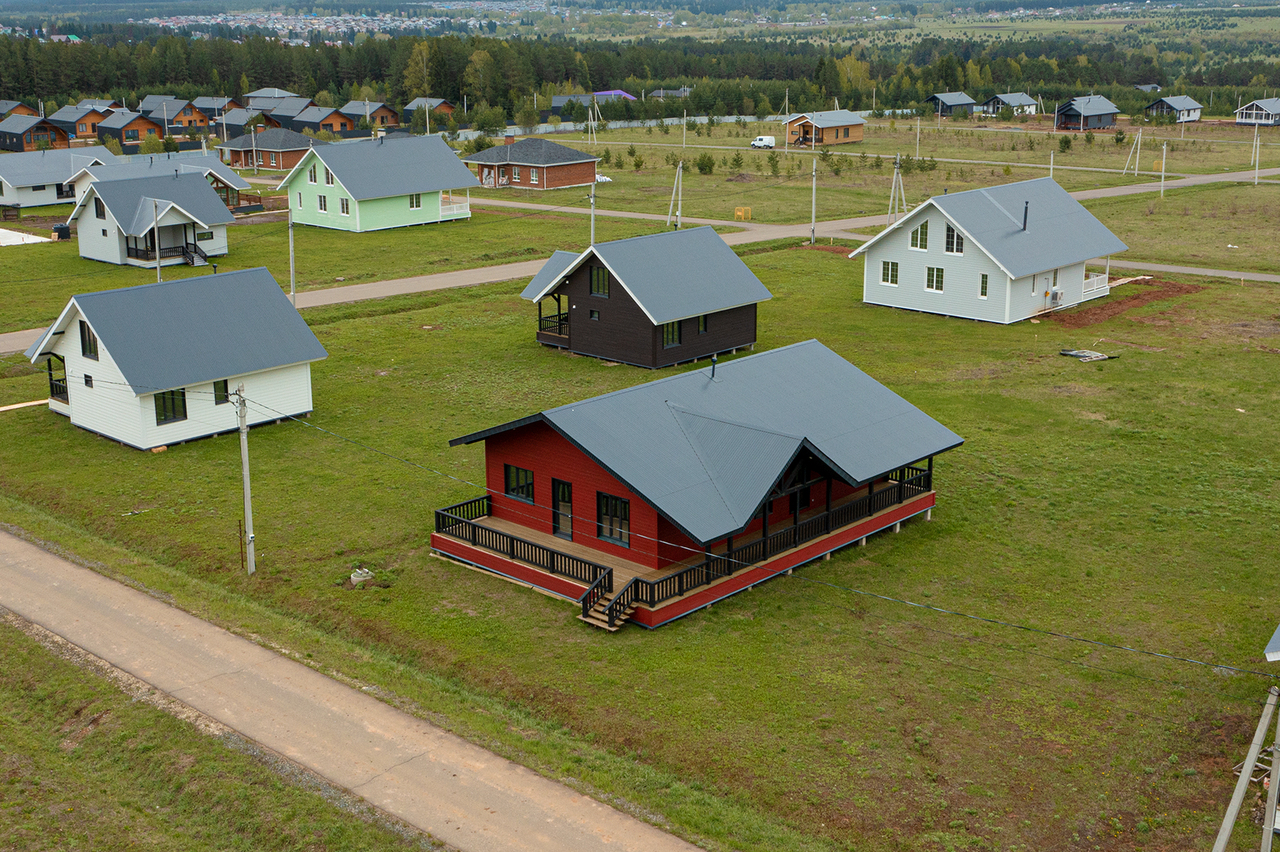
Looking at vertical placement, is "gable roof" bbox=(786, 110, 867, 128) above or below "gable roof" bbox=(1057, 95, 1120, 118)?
below

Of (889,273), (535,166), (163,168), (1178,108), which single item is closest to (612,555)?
(889,273)

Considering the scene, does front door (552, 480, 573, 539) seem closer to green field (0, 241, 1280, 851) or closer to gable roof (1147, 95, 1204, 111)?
green field (0, 241, 1280, 851)

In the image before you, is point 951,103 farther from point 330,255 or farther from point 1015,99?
point 330,255

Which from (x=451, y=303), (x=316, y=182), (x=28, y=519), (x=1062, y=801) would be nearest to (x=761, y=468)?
(x=1062, y=801)

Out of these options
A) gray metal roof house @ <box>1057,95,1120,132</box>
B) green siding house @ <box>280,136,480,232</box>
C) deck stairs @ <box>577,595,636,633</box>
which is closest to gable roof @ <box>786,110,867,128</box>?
gray metal roof house @ <box>1057,95,1120,132</box>

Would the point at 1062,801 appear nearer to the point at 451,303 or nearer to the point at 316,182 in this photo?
the point at 451,303

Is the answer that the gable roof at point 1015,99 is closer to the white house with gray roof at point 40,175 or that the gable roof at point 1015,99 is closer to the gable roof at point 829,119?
the gable roof at point 829,119
